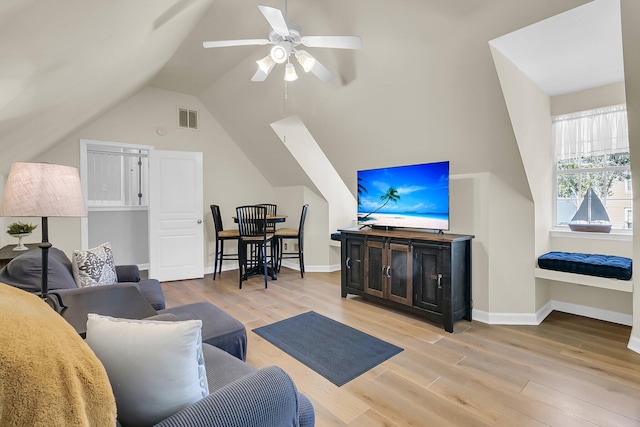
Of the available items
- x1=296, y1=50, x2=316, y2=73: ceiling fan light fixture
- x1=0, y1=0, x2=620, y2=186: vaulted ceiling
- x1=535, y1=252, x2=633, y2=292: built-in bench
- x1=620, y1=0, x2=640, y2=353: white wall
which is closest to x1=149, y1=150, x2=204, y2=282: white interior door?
x1=0, y1=0, x2=620, y2=186: vaulted ceiling

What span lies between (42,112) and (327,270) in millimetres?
4178

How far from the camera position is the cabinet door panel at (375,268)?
3484 mm

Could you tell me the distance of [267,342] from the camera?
268cm

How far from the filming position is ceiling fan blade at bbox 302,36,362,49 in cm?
222

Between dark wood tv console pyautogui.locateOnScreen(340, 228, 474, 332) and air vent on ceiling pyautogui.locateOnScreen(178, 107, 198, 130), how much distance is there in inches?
132

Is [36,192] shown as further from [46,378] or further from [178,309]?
[46,378]

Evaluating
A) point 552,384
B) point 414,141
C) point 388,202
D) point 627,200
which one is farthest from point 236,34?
point 627,200

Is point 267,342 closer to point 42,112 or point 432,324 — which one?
point 432,324

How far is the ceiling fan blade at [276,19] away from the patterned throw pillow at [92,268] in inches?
91.0

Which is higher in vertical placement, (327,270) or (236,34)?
(236,34)

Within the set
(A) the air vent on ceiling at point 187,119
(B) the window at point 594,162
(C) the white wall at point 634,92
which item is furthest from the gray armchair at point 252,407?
(A) the air vent on ceiling at point 187,119

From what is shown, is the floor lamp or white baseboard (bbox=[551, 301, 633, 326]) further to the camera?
white baseboard (bbox=[551, 301, 633, 326])

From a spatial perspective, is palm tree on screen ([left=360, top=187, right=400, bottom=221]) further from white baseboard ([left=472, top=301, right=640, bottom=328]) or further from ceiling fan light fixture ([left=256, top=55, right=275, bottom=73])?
ceiling fan light fixture ([left=256, top=55, right=275, bottom=73])

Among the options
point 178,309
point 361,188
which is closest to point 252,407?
point 178,309
